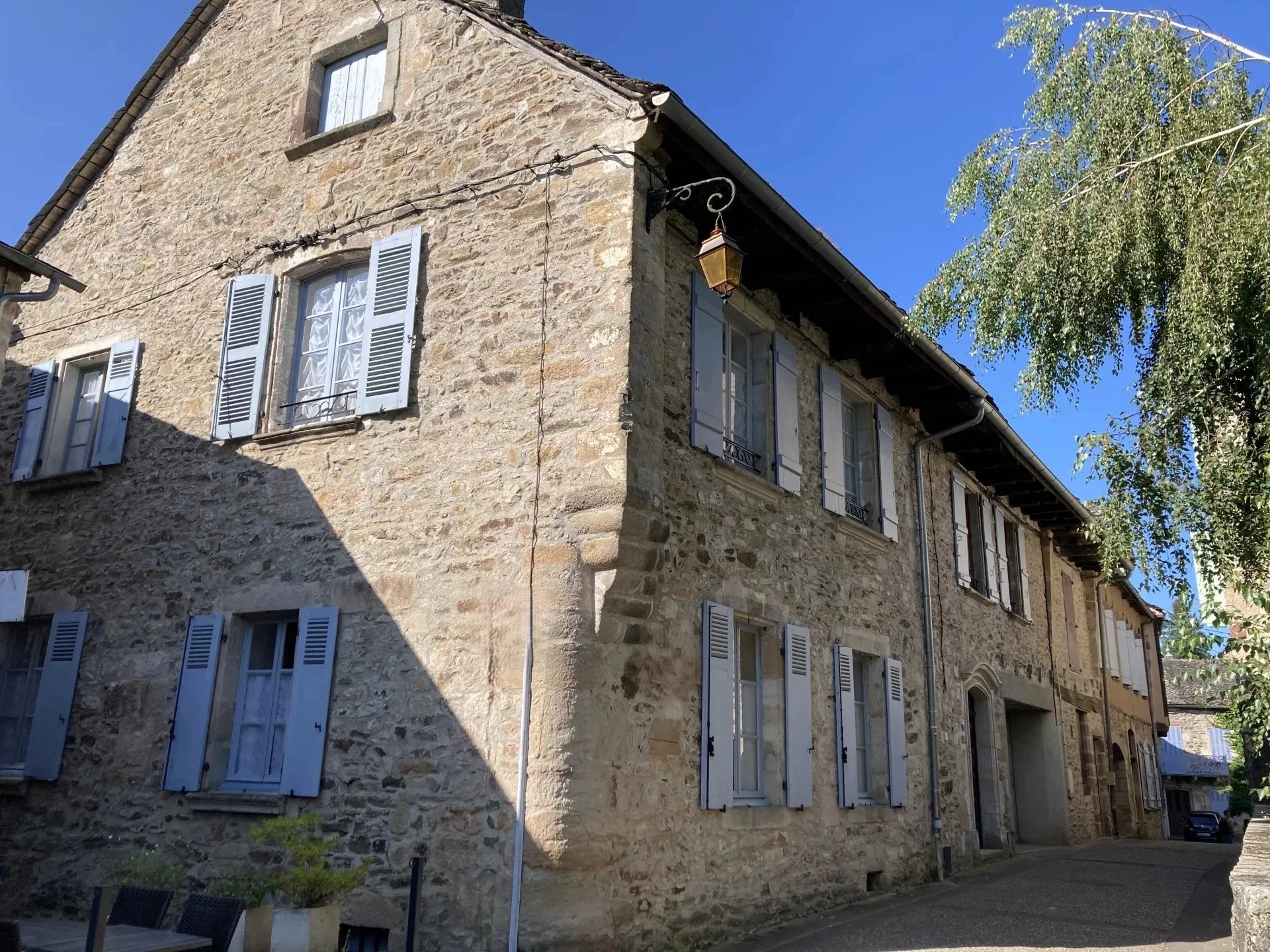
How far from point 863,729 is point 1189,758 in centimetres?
3250

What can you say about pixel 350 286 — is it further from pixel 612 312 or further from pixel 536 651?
pixel 536 651

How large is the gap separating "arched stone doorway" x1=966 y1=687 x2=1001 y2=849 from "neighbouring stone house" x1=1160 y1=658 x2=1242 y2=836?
83.9ft

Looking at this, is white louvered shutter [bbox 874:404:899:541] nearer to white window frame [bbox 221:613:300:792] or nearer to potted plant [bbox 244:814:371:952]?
white window frame [bbox 221:613:300:792]

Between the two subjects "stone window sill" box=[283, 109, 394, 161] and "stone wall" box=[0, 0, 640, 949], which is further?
"stone window sill" box=[283, 109, 394, 161]

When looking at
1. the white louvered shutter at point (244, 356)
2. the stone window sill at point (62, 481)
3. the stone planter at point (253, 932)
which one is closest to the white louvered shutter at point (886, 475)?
the white louvered shutter at point (244, 356)

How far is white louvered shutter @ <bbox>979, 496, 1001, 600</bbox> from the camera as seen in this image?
39.7 ft

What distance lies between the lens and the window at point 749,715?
7055 millimetres

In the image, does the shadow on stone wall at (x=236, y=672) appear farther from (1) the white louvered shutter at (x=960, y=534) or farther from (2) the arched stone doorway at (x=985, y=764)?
(2) the arched stone doorway at (x=985, y=764)

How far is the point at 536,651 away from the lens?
588 cm

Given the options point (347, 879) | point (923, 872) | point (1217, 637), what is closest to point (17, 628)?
point (347, 879)

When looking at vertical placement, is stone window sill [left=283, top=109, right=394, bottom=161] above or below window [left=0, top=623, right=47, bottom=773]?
above

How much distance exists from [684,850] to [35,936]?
3373 mm

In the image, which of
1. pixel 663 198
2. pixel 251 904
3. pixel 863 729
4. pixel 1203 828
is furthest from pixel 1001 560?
pixel 1203 828

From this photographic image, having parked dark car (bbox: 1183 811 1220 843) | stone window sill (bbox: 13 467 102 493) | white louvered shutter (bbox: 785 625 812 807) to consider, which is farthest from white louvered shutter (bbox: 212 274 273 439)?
parked dark car (bbox: 1183 811 1220 843)
